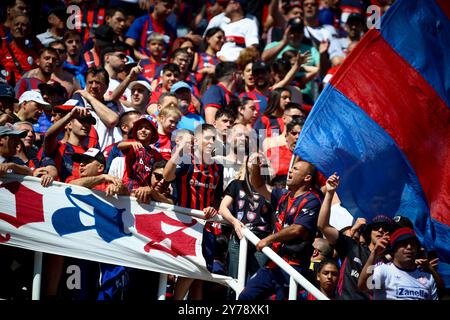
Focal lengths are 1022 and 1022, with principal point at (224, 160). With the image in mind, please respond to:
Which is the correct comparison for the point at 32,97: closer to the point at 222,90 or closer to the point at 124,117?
the point at 124,117

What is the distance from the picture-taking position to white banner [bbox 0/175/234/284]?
8648 mm

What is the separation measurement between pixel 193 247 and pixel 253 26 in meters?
6.09

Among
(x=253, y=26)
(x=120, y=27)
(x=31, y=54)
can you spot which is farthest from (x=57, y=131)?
(x=253, y=26)

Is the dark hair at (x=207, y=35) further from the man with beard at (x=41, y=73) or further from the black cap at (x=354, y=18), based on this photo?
the man with beard at (x=41, y=73)

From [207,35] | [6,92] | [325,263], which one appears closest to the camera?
[325,263]

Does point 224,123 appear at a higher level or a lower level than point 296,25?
lower

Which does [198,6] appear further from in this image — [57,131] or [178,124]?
[57,131]

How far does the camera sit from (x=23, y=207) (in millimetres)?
8672

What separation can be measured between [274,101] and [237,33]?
93.0 inches

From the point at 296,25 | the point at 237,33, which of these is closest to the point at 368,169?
the point at 296,25

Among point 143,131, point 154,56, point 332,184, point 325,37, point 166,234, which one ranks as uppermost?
point 325,37

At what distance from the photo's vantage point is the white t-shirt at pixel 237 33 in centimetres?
Answer: 1395

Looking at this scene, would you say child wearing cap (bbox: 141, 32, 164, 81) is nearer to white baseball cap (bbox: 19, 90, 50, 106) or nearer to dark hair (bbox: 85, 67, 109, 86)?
dark hair (bbox: 85, 67, 109, 86)

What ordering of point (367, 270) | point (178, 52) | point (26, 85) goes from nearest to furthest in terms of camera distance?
point (367, 270) → point (26, 85) → point (178, 52)
